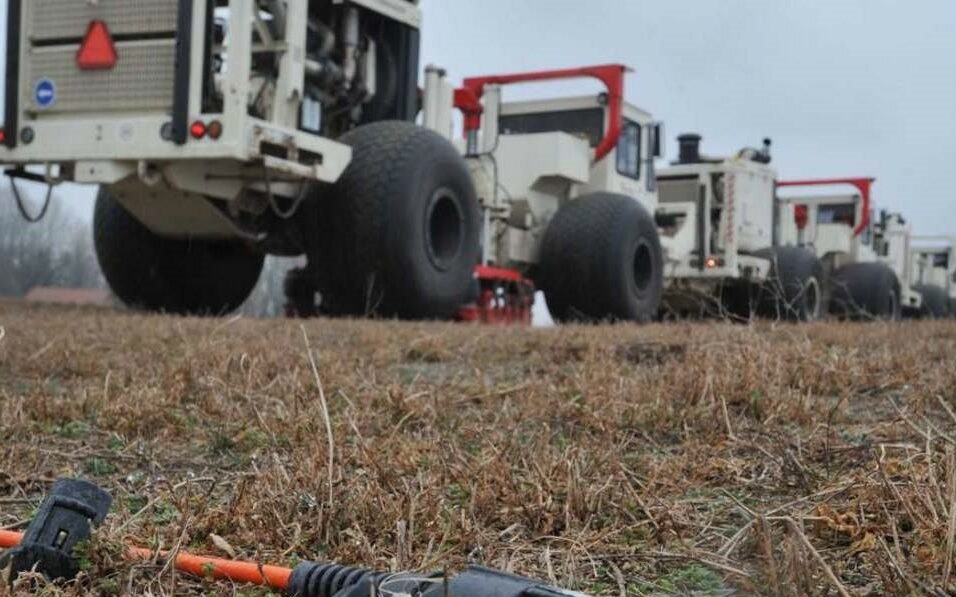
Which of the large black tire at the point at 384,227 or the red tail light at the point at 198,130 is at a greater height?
the red tail light at the point at 198,130

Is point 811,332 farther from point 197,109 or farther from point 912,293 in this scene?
point 912,293

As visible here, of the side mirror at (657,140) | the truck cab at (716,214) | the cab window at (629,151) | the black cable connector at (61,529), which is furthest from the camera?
the truck cab at (716,214)

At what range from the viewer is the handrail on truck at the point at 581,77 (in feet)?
31.8

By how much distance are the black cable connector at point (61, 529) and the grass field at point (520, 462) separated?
0.03 meters

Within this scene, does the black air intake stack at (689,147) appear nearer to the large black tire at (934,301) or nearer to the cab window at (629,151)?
the cab window at (629,151)

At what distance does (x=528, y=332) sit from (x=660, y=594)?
3.44 m

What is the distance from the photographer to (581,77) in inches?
388

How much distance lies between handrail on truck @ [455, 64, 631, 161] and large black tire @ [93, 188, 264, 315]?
9.59 feet

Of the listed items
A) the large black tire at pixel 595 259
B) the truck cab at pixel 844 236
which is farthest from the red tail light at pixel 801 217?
the large black tire at pixel 595 259

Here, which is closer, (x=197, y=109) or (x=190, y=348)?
(x=190, y=348)

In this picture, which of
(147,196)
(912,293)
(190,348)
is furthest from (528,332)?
(912,293)

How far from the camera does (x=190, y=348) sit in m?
3.41

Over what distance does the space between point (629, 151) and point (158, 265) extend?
448 cm

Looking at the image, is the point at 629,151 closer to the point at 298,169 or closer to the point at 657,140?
the point at 657,140
